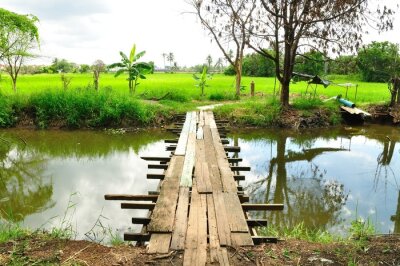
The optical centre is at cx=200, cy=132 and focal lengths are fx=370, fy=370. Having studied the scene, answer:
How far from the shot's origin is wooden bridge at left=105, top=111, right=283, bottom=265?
9.50ft

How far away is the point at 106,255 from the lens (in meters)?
2.98

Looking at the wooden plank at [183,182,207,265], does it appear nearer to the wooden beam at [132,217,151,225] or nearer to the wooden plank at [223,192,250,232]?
the wooden plank at [223,192,250,232]

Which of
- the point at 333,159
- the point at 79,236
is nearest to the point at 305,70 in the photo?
the point at 333,159

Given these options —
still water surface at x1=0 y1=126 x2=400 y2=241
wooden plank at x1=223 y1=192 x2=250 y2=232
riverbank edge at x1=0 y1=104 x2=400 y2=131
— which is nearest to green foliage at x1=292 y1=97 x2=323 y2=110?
riverbank edge at x1=0 y1=104 x2=400 y2=131

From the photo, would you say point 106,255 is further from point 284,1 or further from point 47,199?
point 284,1

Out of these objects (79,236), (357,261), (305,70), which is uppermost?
(305,70)

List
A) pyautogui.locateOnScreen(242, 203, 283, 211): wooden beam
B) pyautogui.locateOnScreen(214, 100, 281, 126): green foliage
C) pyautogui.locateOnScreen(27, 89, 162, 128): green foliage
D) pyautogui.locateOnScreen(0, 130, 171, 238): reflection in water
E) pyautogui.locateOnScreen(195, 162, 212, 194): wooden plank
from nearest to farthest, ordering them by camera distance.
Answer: pyautogui.locateOnScreen(242, 203, 283, 211): wooden beam < pyautogui.locateOnScreen(195, 162, 212, 194): wooden plank < pyautogui.locateOnScreen(0, 130, 171, 238): reflection in water < pyautogui.locateOnScreen(27, 89, 162, 128): green foliage < pyautogui.locateOnScreen(214, 100, 281, 126): green foliage

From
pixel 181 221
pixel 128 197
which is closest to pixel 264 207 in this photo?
pixel 181 221

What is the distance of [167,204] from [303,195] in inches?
119

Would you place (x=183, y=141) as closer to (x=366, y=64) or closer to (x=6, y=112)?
(x=6, y=112)

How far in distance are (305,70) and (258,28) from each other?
14763mm

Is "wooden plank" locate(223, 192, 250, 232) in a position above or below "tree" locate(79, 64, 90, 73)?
below

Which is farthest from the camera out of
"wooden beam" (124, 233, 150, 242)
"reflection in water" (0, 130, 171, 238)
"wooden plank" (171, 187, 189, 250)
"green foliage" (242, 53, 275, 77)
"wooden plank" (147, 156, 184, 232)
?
"green foliage" (242, 53, 275, 77)

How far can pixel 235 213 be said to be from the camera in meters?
3.46
